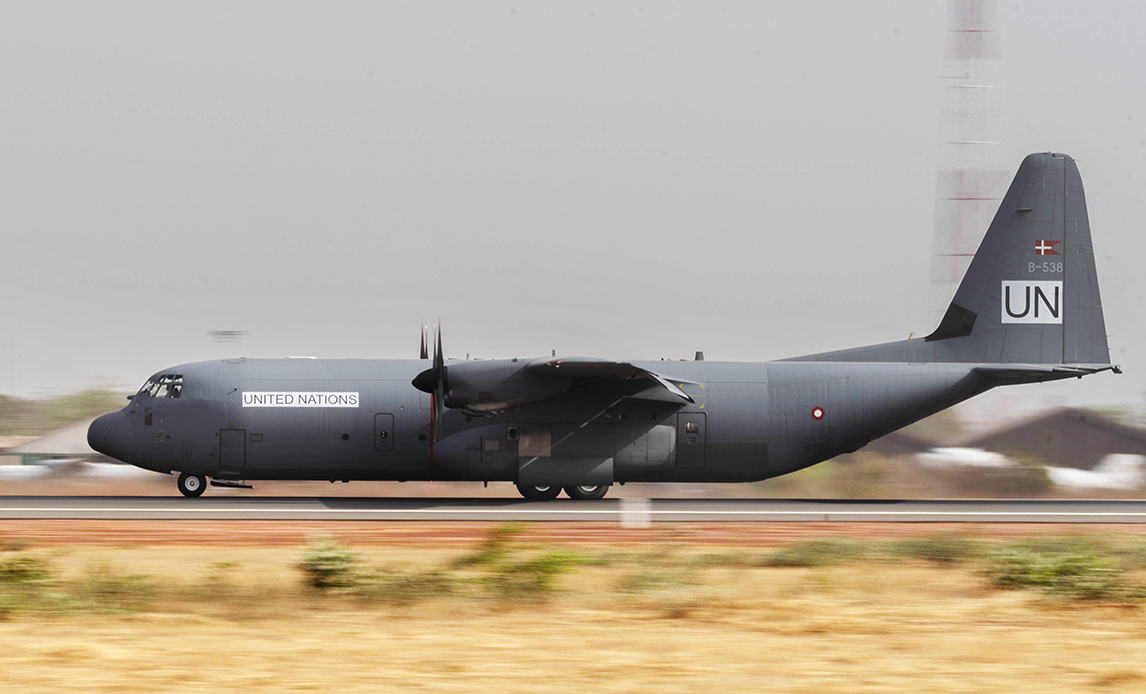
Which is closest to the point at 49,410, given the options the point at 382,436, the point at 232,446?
the point at 232,446

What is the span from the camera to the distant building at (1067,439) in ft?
120

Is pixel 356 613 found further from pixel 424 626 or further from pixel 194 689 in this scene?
pixel 194 689

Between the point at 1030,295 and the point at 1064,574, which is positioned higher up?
the point at 1030,295

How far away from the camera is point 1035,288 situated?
28.0m

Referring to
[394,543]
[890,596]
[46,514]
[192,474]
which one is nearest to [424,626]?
[890,596]

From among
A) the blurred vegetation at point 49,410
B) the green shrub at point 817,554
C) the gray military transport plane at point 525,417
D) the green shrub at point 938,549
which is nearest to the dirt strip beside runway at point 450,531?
the green shrub at point 817,554

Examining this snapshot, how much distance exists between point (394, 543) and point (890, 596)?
8.03 metres

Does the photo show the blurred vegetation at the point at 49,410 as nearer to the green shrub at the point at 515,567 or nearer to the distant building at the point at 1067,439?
the distant building at the point at 1067,439

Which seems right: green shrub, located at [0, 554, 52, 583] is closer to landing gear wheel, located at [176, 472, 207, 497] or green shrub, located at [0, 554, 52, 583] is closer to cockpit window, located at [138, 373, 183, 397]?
cockpit window, located at [138, 373, 183, 397]

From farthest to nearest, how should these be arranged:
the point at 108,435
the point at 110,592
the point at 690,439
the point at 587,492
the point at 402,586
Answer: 1. the point at 587,492
2. the point at 690,439
3. the point at 108,435
4. the point at 402,586
5. the point at 110,592

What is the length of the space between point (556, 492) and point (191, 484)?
8.74m

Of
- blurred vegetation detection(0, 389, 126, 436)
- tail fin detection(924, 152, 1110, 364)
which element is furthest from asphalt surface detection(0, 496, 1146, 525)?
blurred vegetation detection(0, 389, 126, 436)

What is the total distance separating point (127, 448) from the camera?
25609mm

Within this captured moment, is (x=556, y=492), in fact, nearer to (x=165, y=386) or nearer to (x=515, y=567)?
(x=165, y=386)
